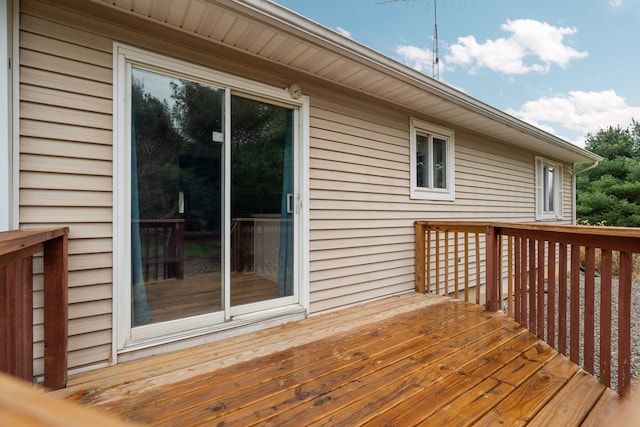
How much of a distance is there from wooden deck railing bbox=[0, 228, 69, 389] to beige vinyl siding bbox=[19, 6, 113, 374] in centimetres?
14

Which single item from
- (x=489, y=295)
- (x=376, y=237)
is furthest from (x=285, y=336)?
(x=489, y=295)

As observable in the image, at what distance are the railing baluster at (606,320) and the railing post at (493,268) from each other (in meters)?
1.27

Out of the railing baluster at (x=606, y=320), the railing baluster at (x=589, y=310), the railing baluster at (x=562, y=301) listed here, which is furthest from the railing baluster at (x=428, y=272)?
the railing baluster at (x=606, y=320)

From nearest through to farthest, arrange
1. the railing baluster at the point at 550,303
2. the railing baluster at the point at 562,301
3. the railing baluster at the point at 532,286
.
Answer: the railing baluster at the point at 562,301 < the railing baluster at the point at 550,303 < the railing baluster at the point at 532,286

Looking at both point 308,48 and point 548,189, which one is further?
point 548,189

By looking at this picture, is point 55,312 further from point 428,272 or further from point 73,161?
A: point 428,272

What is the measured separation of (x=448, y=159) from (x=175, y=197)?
3.86 m

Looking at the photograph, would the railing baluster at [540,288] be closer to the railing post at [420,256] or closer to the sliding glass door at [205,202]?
the railing post at [420,256]

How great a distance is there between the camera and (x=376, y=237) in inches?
144

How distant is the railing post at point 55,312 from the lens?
1.77m

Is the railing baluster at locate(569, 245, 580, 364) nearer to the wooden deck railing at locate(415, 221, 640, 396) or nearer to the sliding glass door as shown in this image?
the wooden deck railing at locate(415, 221, 640, 396)

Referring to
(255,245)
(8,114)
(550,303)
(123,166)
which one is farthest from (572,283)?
(8,114)

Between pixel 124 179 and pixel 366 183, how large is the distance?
2.38m

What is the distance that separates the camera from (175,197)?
2332mm
